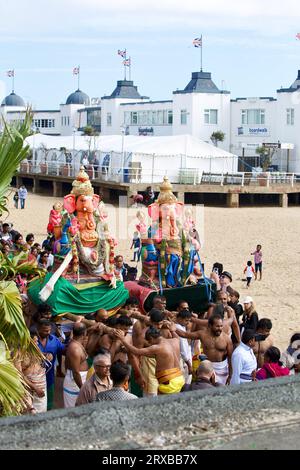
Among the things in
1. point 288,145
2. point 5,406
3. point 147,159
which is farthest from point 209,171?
point 5,406

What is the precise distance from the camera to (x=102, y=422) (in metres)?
4.79

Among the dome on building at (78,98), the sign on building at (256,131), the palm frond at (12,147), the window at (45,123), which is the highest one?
the dome on building at (78,98)

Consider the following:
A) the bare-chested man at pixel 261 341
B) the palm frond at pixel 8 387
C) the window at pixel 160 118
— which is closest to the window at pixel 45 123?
the window at pixel 160 118

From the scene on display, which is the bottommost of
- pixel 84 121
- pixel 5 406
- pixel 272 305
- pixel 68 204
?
pixel 272 305

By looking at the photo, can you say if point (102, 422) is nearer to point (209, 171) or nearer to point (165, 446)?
point (165, 446)

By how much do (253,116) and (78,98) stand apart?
26.5 m

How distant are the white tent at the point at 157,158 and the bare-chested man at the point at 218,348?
28.6 meters

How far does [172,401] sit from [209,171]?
37102 millimetres

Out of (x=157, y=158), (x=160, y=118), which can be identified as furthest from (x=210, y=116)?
(x=157, y=158)

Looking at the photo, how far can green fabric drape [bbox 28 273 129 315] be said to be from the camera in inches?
442

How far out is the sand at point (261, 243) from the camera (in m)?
16.7

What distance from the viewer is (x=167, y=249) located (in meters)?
12.7

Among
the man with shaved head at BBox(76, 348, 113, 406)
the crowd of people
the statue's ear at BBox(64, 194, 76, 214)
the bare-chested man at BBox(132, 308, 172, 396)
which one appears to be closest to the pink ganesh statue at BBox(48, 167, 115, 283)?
the statue's ear at BBox(64, 194, 76, 214)

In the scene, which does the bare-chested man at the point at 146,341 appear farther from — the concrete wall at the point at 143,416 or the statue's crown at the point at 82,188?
the statue's crown at the point at 82,188
